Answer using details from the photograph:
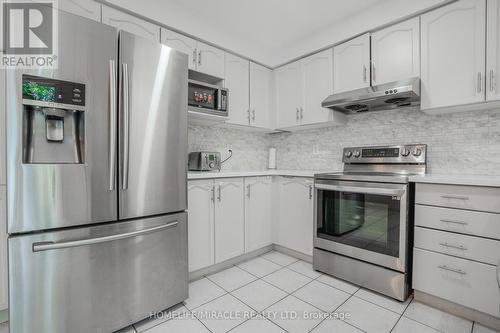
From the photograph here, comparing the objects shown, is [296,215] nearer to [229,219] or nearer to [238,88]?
[229,219]

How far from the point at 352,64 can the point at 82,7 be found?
92.2 inches

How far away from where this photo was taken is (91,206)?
1.32 m

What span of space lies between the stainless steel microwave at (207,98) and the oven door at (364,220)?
121 centimetres

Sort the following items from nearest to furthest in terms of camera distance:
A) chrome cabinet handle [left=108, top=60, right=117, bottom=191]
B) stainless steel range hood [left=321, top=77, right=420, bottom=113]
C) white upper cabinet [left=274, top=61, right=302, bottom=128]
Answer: chrome cabinet handle [left=108, top=60, right=117, bottom=191] → stainless steel range hood [left=321, top=77, right=420, bottom=113] → white upper cabinet [left=274, top=61, right=302, bottom=128]

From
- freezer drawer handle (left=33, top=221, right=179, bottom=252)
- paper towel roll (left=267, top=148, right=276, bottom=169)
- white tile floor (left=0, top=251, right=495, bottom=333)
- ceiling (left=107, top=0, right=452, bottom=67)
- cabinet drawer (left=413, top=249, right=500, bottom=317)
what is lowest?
white tile floor (left=0, top=251, right=495, bottom=333)

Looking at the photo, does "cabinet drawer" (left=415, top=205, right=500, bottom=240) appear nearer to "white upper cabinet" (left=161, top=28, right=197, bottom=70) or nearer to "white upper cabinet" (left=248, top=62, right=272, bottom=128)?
"white upper cabinet" (left=248, top=62, right=272, bottom=128)

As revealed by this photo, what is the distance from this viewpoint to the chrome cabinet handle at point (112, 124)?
4.52 ft

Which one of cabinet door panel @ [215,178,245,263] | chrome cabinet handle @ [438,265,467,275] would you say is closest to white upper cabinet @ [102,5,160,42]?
cabinet door panel @ [215,178,245,263]

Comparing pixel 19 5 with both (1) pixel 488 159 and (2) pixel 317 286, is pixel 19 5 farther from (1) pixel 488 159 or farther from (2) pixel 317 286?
(1) pixel 488 159

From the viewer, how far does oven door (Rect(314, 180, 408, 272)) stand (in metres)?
1.79

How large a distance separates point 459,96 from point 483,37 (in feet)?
1.39

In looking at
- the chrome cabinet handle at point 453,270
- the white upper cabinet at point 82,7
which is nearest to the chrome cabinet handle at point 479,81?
the chrome cabinet handle at point 453,270

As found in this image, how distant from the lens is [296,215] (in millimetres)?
2580

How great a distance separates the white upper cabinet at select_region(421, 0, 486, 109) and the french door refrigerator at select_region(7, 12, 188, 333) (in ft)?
6.48
